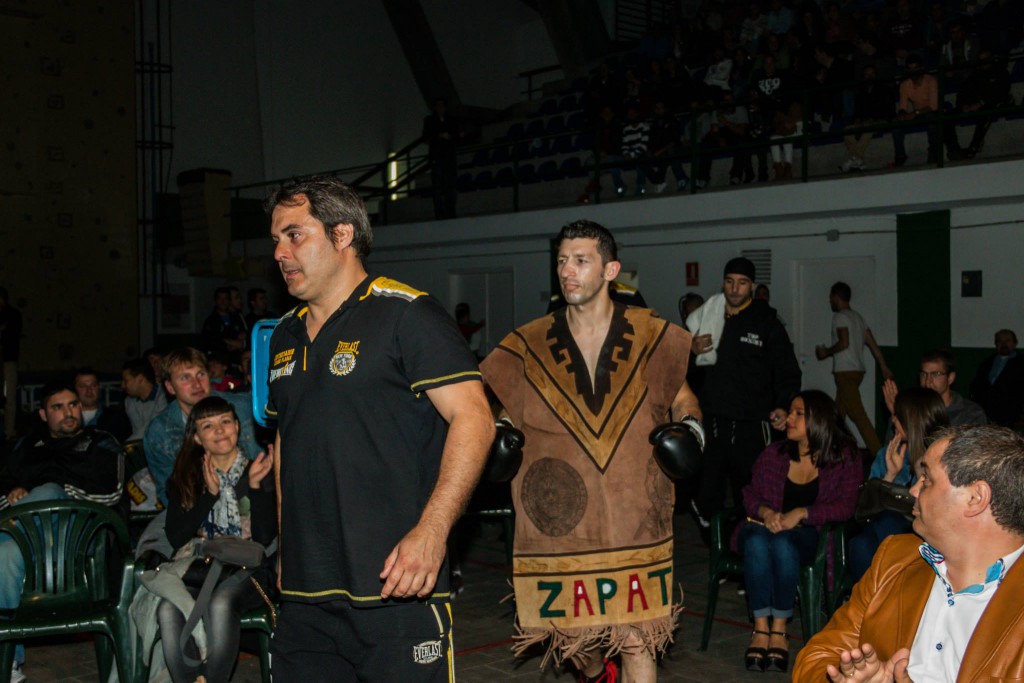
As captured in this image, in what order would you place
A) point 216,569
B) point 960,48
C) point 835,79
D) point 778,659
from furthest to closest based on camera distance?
1. point 835,79
2. point 960,48
3. point 778,659
4. point 216,569

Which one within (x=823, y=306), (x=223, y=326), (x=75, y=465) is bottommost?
(x=75, y=465)

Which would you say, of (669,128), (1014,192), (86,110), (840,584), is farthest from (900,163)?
(86,110)

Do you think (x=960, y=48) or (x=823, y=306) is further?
(x=823, y=306)

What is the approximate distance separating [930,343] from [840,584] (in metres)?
7.21

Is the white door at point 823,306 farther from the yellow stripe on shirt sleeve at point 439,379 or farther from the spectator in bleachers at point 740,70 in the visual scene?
the yellow stripe on shirt sleeve at point 439,379

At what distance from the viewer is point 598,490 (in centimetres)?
390

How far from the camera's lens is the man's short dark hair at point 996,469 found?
2.43 metres

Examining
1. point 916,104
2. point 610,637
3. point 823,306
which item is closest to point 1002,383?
point 823,306

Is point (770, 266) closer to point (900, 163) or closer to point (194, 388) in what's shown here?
point (900, 163)

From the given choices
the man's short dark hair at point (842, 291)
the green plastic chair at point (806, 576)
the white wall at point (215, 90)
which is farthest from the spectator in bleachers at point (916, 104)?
the white wall at point (215, 90)

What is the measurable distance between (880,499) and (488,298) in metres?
12.0

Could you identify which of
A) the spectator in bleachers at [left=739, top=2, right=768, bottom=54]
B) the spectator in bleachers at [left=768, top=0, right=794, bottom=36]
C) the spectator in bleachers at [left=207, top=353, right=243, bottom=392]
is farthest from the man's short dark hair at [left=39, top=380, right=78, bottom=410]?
the spectator in bleachers at [left=739, top=2, right=768, bottom=54]

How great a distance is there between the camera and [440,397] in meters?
2.72

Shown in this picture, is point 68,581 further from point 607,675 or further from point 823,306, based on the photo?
point 823,306
